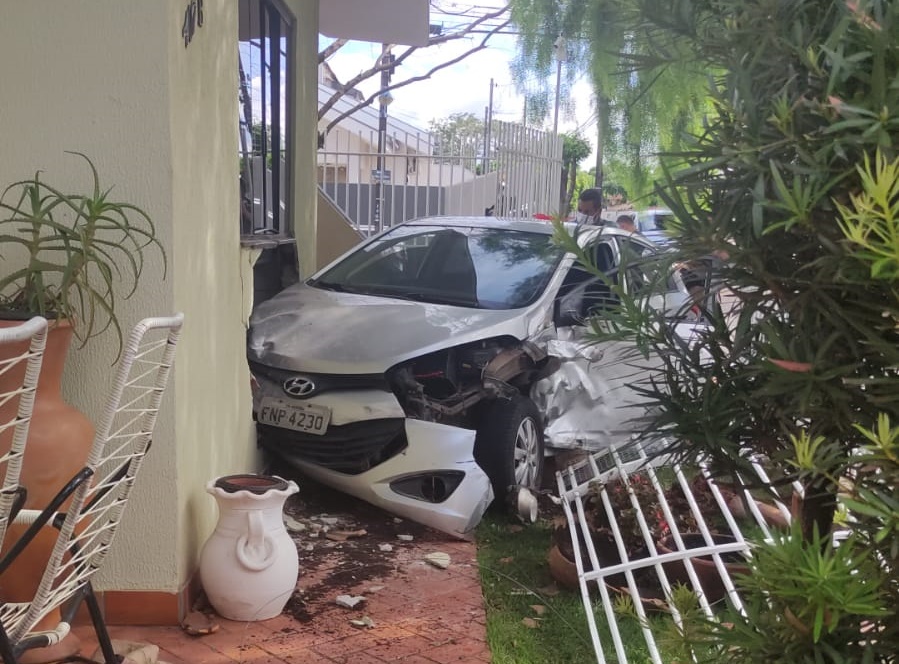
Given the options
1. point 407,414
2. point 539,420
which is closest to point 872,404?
point 407,414

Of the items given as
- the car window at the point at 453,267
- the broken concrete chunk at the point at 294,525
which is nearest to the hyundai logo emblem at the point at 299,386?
the broken concrete chunk at the point at 294,525

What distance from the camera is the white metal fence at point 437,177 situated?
10.8 metres

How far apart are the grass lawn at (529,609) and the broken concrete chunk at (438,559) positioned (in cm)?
17

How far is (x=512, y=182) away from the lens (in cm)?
1102

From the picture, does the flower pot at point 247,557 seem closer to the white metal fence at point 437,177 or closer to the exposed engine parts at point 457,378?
the exposed engine parts at point 457,378

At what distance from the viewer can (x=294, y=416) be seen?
458 centimetres

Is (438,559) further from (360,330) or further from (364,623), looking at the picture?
(360,330)

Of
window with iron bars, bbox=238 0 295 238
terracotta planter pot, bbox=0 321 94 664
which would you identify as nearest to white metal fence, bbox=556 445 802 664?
terracotta planter pot, bbox=0 321 94 664

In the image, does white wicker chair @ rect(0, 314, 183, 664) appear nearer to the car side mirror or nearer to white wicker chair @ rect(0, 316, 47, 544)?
white wicker chair @ rect(0, 316, 47, 544)

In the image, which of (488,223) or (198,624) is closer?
(198,624)

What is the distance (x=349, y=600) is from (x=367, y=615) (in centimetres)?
14

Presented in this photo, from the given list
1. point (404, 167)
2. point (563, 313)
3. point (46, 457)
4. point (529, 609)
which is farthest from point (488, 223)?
point (404, 167)

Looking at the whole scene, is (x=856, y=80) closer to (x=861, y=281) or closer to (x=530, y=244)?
(x=861, y=281)

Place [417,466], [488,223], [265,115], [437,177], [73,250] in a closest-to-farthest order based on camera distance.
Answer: [73,250] < [417,466] < [265,115] < [488,223] < [437,177]
